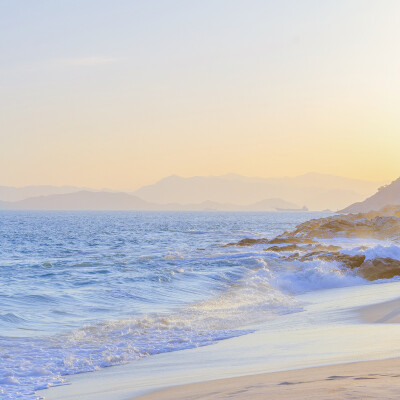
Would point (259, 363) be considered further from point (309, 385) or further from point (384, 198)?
point (384, 198)

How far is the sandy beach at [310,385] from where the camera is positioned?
4.37 m

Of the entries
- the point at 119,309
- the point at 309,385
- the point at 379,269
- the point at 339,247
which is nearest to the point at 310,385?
the point at 309,385

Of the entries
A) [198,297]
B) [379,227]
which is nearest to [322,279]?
[198,297]

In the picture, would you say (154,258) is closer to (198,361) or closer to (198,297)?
(198,297)

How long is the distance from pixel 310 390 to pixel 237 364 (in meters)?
2.62

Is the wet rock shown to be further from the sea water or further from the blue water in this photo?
the blue water

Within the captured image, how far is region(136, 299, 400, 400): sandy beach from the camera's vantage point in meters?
4.37

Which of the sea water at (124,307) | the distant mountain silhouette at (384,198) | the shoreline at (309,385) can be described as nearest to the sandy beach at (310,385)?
the shoreline at (309,385)

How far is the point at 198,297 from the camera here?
16.6m

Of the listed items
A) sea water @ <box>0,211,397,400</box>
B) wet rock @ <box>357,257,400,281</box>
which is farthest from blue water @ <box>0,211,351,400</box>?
wet rock @ <box>357,257,400,281</box>

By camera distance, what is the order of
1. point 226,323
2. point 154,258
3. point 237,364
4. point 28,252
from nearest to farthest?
point 237,364
point 226,323
point 154,258
point 28,252

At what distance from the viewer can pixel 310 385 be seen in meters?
4.84

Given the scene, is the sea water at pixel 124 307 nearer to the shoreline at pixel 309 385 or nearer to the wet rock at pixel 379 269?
the wet rock at pixel 379 269

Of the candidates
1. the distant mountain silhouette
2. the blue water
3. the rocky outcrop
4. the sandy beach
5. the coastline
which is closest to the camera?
the sandy beach
